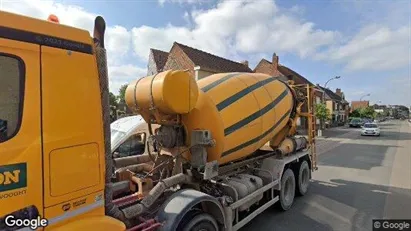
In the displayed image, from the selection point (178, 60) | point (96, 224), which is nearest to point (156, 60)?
point (178, 60)

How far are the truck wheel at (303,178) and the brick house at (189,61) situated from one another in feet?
45.7

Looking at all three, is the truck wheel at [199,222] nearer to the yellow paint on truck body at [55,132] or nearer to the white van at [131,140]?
the yellow paint on truck body at [55,132]

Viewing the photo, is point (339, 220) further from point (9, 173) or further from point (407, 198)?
point (9, 173)

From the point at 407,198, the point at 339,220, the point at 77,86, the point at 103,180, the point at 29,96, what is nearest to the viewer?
the point at 29,96

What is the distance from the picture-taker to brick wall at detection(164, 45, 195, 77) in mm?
22047

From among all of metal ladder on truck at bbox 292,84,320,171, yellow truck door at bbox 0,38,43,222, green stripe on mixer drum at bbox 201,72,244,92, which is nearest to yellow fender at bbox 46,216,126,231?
yellow truck door at bbox 0,38,43,222

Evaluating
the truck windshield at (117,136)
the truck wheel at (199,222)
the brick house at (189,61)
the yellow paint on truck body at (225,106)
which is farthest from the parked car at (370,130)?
the truck wheel at (199,222)

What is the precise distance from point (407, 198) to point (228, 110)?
18.9 ft

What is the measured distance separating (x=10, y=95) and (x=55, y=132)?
1.30ft

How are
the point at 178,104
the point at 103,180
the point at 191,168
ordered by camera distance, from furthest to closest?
the point at 191,168 → the point at 178,104 → the point at 103,180

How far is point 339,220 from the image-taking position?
18.7ft

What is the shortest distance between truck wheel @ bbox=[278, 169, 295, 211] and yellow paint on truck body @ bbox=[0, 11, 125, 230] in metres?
4.34

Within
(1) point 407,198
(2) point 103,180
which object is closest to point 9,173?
(2) point 103,180

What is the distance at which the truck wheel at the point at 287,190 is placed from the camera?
6.17m
